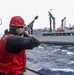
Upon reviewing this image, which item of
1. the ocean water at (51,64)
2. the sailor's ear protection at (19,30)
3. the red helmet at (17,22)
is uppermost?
the red helmet at (17,22)

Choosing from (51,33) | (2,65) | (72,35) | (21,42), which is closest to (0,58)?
(2,65)

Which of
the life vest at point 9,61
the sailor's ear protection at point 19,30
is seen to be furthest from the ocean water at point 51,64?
the sailor's ear protection at point 19,30

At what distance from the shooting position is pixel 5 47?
4211 millimetres

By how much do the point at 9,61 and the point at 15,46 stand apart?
0.91 feet

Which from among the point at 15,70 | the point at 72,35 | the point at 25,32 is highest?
the point at 25,32

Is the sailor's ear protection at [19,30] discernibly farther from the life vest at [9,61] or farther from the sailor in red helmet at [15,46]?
the life vest at [9,61]

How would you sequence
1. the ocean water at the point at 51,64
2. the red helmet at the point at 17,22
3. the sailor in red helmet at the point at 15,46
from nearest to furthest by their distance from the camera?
the sailor in red helmet at the point at 15,46, the red helmet at the point at 17,22, the ocean water at the point at 51,64

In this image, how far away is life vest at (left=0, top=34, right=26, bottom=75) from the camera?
13.9ft

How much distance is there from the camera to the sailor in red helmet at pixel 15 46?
4129 millimetres

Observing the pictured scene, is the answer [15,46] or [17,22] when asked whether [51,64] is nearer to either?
[17,22]

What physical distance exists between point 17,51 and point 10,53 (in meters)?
0.11

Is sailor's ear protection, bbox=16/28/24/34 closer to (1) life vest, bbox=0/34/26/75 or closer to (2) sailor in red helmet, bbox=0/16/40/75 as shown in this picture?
(2) sailor in red helmet, bbox=0/16/40/75

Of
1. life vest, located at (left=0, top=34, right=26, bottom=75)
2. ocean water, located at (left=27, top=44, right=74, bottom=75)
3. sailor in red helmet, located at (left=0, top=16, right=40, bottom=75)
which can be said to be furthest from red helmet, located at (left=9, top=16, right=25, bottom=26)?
ocean water, located at (left=27, top=44, right=74, bottom=75)

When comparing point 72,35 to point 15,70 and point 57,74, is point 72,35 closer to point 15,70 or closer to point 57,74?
point 57,74
